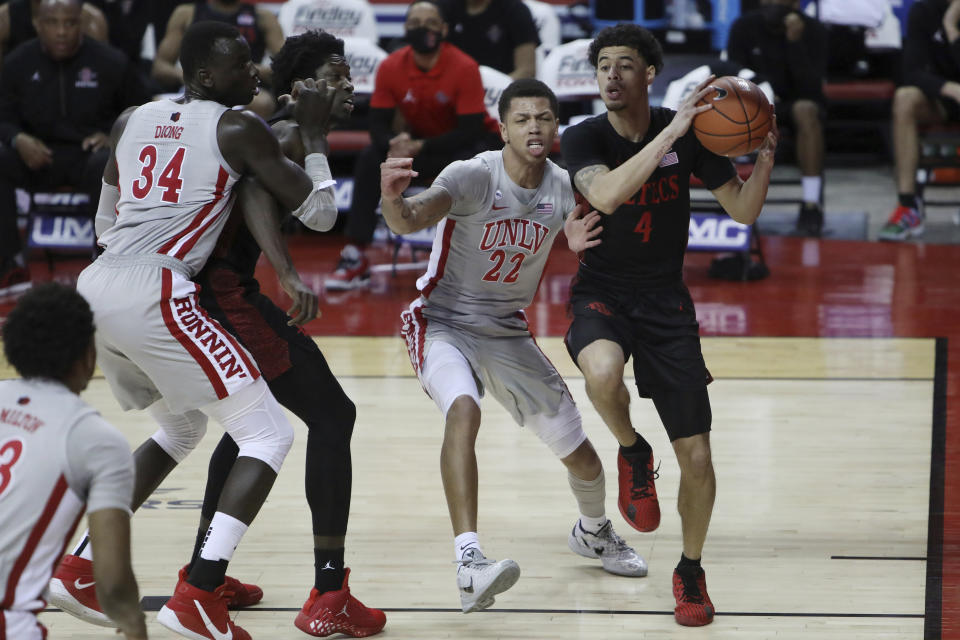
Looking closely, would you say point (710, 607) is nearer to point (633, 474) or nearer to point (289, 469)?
point (633, 474)

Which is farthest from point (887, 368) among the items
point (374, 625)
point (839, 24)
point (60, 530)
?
point (839, 24)

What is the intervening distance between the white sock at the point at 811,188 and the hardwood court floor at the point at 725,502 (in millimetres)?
2363

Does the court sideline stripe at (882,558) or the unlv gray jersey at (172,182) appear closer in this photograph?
the unlv gray jersey at (172,182)

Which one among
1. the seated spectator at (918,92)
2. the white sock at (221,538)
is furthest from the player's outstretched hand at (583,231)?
the seated spectator at (918,92)

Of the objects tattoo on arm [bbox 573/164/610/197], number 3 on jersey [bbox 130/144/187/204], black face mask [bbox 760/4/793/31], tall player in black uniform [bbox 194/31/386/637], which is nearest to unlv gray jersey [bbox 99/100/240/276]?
number 3 on jersey [bbox 130/144/187/204]

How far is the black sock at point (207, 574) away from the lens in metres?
3.84

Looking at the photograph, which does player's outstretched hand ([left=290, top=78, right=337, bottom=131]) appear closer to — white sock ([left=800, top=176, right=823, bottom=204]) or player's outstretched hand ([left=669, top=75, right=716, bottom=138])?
player's outstretched hand ([left=669, top=75, right=716, bottom=138])

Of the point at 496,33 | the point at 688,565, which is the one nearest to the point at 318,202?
the point at 688,565

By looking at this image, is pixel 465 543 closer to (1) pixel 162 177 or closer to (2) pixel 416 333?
(2) pixel 416 333

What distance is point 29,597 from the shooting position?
2.79m

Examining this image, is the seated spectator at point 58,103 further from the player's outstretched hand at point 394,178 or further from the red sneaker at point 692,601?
the red sneaker at point 692,601

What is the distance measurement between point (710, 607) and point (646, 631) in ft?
0.69

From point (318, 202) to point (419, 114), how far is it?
16.8 feet

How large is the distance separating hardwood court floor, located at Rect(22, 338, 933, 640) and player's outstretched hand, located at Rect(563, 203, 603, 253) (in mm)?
1120
